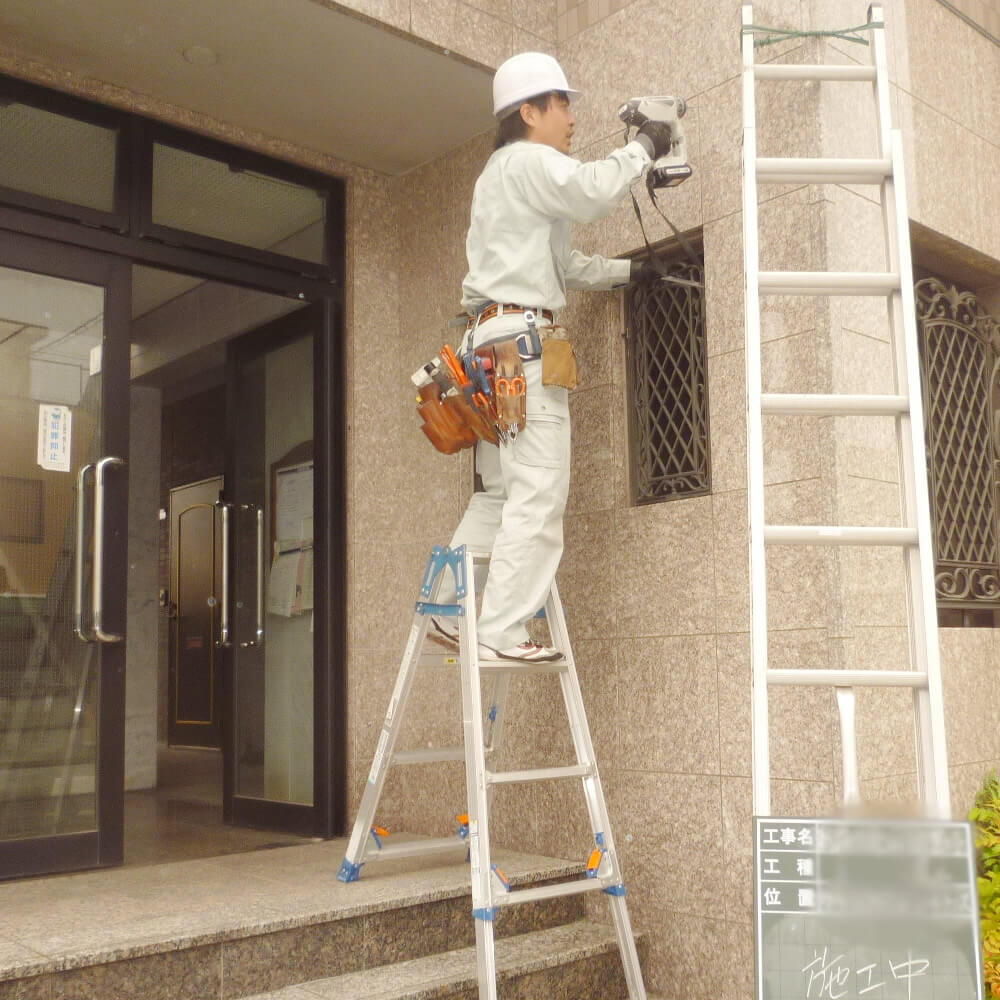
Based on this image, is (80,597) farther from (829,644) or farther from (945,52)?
(945,52)

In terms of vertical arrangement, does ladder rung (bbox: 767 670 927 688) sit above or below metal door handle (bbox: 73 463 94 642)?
below

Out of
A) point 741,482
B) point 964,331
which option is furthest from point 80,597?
point 964,331

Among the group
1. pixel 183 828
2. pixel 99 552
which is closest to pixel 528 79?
pixel 99 552

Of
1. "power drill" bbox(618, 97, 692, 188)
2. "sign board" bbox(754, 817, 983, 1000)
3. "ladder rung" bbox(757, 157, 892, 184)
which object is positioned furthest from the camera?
"power drill" bbox(618, 97, 692, 188)

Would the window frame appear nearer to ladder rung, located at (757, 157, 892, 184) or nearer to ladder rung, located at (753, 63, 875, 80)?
ladder rung, located at (753, 63, 875, 80)

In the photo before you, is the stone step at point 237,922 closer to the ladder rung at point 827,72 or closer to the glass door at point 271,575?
the glass door at point 271,575

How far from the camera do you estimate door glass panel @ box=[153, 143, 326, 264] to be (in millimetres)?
3727

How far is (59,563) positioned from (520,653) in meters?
1.52

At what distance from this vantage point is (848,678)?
1844 millimetres

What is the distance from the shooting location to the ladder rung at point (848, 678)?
184cm

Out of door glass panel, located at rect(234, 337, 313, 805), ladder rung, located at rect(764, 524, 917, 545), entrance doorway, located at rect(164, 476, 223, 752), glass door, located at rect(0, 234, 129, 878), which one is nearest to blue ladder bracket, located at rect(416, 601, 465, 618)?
ladder rung, located at rect(764, 524, 917, 545)

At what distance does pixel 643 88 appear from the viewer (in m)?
3.29

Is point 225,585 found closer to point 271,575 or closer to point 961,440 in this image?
point 271,575

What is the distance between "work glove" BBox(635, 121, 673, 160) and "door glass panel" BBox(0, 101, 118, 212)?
1.77 meters
